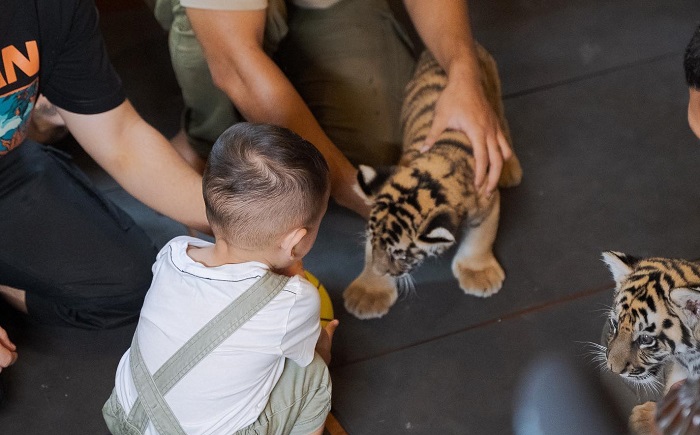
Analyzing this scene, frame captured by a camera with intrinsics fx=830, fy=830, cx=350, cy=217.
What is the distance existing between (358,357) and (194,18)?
0.85 metres

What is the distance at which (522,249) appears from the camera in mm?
2082

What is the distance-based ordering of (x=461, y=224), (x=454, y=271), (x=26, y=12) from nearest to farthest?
1. (x=26, y=12)
2. (x=461, y=224)
3. (x=454, y=271)

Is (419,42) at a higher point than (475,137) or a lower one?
lower

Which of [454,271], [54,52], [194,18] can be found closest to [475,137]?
[454,271]

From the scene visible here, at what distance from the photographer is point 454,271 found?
6.66 ft

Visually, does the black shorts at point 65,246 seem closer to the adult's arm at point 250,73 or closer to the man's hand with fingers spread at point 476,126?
the adult's arm at point 250,73

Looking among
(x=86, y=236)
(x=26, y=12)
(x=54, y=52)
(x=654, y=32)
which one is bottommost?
(x=654, y=32)

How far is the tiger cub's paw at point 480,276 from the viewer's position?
197 cm

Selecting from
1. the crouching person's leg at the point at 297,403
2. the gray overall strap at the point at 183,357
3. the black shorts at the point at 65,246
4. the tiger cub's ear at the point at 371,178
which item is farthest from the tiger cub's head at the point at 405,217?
the black shorts at the point at 65,246

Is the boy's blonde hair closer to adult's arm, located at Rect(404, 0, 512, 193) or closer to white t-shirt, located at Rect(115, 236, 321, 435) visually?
white t-shirt, located at Rect(115, 236, 321, 435)

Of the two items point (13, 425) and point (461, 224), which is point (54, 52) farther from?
point (461, 224)

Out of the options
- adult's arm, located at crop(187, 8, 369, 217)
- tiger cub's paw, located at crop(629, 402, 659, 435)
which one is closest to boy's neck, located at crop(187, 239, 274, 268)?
adult's arm, located at crop(187, 8, 369, 217)

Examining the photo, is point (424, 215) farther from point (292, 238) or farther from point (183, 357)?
point (183, 357)

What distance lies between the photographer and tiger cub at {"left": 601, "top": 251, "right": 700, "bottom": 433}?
148 cm
